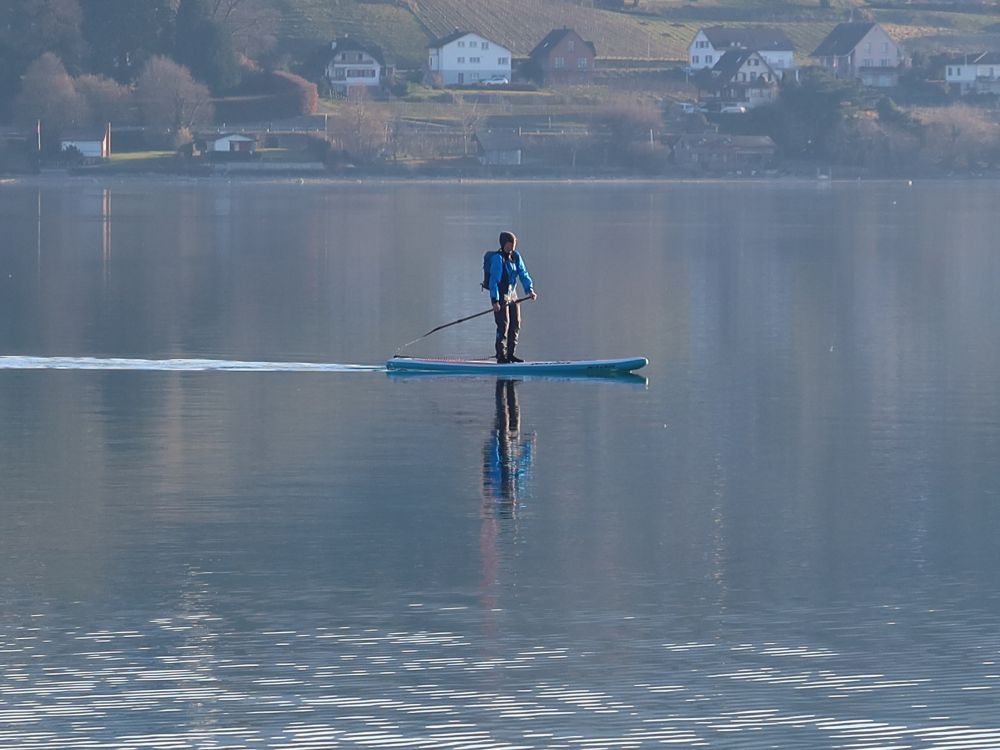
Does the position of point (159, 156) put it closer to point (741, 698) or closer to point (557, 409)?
point (557, 409)

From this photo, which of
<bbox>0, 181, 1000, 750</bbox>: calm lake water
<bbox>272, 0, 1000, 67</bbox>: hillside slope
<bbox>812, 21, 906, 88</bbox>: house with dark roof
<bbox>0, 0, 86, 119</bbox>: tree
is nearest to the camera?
<bbox>0, 181, 1000, 750</bbox>: calm lake water

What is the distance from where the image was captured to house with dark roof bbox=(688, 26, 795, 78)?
504ft

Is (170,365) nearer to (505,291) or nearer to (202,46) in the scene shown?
(505,291)

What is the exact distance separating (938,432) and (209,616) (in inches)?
374

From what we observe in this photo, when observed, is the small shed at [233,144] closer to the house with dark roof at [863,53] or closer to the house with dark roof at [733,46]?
the house with dark roof at [733,46]

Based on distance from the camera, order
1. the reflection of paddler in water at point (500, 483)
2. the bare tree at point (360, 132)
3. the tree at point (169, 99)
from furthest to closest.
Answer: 1. the tree at point (169, 99)
2. the bare tree at point (360, 132)
3. the reflection of paddler in water at point (500, 483)

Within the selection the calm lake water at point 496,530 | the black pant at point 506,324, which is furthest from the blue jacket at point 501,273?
the calm lake water at point 496,530

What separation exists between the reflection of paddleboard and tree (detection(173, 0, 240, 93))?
340 feet

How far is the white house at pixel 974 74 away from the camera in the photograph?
480 ft

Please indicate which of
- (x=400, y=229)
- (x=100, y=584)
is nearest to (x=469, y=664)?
(x=100, y=584)

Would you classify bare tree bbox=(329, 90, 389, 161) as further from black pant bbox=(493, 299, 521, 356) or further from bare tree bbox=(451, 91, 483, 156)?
black pant bbox=(493, 299, 521, 356)

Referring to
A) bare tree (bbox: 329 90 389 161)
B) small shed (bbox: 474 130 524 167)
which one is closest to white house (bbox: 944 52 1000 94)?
small shed (bbox: 474 130 524 167)

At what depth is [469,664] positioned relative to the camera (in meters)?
11.3

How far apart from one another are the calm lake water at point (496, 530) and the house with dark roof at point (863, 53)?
127458mm
